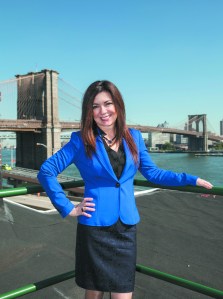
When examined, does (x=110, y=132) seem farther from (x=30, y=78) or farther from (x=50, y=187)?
(x=30, y=78)

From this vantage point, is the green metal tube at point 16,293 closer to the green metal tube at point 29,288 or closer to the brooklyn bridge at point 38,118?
the green metal tube at point 29,288

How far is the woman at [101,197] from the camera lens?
1666 mm

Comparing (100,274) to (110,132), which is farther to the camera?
(110,132)

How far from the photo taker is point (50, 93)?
50.6 meters

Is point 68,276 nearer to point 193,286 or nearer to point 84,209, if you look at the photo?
point 84,209

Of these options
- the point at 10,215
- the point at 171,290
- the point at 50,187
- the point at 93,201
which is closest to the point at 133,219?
the point at 93,201

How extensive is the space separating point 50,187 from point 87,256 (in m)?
0.40

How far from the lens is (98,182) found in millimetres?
1707

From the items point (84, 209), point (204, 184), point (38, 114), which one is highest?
point (38, 114)

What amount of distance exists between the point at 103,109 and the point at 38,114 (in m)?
50.6

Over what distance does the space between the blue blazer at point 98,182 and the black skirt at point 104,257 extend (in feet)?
0.17

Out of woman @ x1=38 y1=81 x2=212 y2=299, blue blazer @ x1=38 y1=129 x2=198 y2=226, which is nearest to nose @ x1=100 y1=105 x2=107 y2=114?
woman @ x1=38 y1=81 x2=212 y2=299

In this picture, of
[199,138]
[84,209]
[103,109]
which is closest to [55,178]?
[84,209]

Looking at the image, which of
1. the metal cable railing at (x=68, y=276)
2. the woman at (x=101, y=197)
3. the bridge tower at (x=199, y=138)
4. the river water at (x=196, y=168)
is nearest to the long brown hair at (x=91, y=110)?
the woman at (x=101, y=197)
